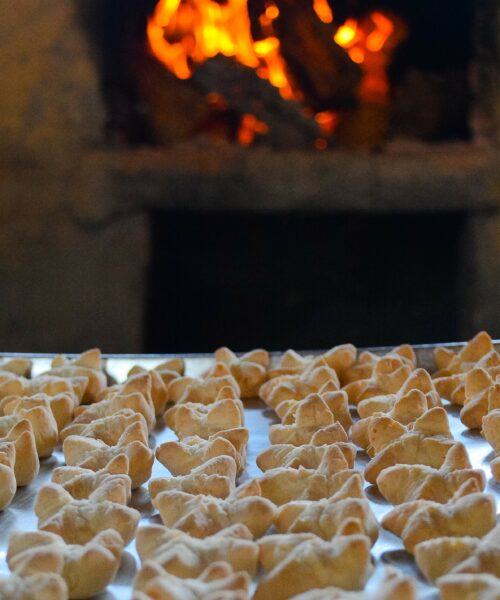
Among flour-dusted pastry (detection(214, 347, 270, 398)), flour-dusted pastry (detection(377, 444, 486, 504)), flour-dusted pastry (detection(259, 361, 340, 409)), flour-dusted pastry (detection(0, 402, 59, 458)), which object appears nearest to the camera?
flour-dusted pastry (detection(377, 444, 486, 504))

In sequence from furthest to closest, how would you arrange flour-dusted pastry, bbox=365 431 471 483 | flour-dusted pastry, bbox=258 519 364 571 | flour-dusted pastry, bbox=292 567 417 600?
1. flour-dusted pastry, bbox=365 431 471 483
2. flour-dusted pastry, bbox=258 519 364 571
3. flour-dusted pastry, bbox=292 567 417 600

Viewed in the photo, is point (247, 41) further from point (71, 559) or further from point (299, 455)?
point (71, 559)

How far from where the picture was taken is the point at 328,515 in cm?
80

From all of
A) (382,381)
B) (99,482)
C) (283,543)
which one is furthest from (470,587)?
(382,381)

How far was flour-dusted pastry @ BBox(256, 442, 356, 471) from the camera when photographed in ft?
3.15

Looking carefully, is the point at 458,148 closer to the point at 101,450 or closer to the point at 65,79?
the point at 65,79

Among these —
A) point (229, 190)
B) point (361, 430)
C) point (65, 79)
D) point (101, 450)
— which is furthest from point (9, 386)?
point (65, 79)

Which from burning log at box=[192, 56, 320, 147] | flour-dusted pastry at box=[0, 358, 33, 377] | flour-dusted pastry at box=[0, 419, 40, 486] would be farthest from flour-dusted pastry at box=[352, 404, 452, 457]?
burning log at box=[192, 56, 320, 147]

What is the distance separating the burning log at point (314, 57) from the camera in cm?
266

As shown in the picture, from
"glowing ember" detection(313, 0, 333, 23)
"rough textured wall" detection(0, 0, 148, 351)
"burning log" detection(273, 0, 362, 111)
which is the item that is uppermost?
"glowing ember" detection(313, 0, 333, 23)

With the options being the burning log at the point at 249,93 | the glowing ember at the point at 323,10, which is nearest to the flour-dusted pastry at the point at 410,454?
the burning log at the point at 249,93

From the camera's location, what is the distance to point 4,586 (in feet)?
2.24

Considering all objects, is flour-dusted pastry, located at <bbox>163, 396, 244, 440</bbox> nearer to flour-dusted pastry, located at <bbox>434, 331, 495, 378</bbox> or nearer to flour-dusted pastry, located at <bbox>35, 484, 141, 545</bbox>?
flour-dusted pastry, located at <bbox>35, 484, 141, 545</bbox>

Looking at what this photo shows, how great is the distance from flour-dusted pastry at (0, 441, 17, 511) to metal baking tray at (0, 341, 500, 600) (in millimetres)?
15
